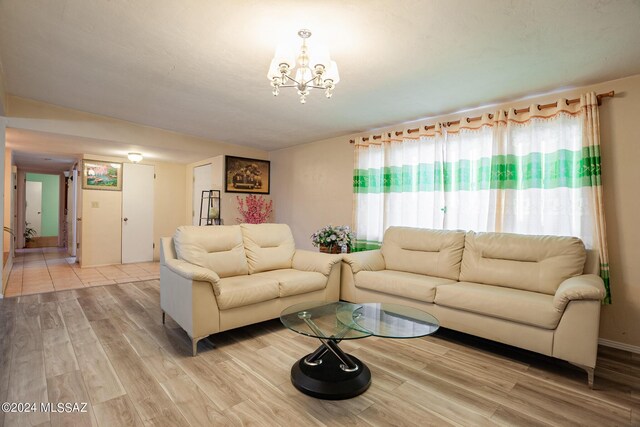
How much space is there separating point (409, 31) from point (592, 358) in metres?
2.45

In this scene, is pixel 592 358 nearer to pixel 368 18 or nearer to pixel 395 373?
pixel 395 373

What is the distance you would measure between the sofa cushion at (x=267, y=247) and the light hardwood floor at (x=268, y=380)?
0.65 meters

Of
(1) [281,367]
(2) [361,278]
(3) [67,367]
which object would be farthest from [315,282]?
(3) [67,367]

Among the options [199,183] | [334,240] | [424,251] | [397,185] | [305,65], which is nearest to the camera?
[305,65]

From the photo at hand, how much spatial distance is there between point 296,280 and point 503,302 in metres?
1.72

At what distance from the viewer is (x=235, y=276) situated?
297 cm

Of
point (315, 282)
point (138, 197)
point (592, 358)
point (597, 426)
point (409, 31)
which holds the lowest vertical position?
point (597, 426)

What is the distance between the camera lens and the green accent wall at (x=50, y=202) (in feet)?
27.6

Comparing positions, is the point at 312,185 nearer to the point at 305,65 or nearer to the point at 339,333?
the point at 305,65

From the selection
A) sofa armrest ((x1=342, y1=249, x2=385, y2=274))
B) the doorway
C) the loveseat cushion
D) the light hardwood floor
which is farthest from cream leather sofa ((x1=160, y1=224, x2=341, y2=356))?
the doorway

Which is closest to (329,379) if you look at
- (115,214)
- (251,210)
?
(251,210)

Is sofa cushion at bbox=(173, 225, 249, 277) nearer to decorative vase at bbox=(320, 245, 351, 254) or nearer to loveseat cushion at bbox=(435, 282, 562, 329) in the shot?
decorative vase at bbox=(320, 245, 351, 254)

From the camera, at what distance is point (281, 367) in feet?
6.95

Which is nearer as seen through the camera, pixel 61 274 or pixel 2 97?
pixel 2 97
